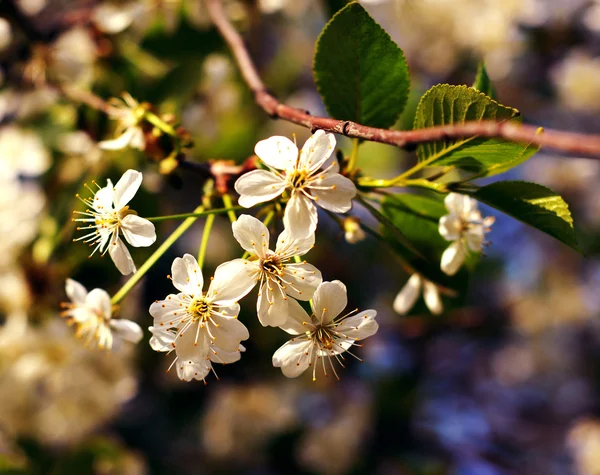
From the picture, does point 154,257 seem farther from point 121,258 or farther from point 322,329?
point 322,329

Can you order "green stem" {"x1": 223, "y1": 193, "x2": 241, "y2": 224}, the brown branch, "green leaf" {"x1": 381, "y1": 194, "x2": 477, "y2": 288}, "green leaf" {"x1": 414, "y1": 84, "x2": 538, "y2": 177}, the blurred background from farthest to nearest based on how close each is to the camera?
the blurred background < "green leaf" {"x1": 381, "y1": 194, "x2": 477, "y2": 288} < "green stem" {"x1": 223, "y1": 193, "x2": 241, "y2": 224} < "green leaf" {"x1": 414, "y1": 84, "x2": 538, "y2": 177} < the brown branch

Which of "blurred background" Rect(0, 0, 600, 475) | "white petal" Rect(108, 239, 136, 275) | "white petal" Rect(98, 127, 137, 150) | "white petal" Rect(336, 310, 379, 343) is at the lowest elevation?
"blurred background" Rect(0, 0, 600, 475)

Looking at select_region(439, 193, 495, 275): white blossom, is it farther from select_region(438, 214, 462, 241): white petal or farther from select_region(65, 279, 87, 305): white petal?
select_region(65, 279, 87, 305): white petal

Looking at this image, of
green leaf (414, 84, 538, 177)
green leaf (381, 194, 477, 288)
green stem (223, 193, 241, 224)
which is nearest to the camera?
green leaf (414, 84, 538, 177)

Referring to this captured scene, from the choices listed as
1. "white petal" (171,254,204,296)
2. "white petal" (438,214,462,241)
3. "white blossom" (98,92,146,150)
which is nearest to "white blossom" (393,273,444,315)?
"white petal" (438,214,462,241)

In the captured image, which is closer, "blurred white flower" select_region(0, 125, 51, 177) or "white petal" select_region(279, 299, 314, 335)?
"white petal" select_region(279, 299, 314, 335)

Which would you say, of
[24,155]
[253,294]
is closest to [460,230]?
[253,294]
